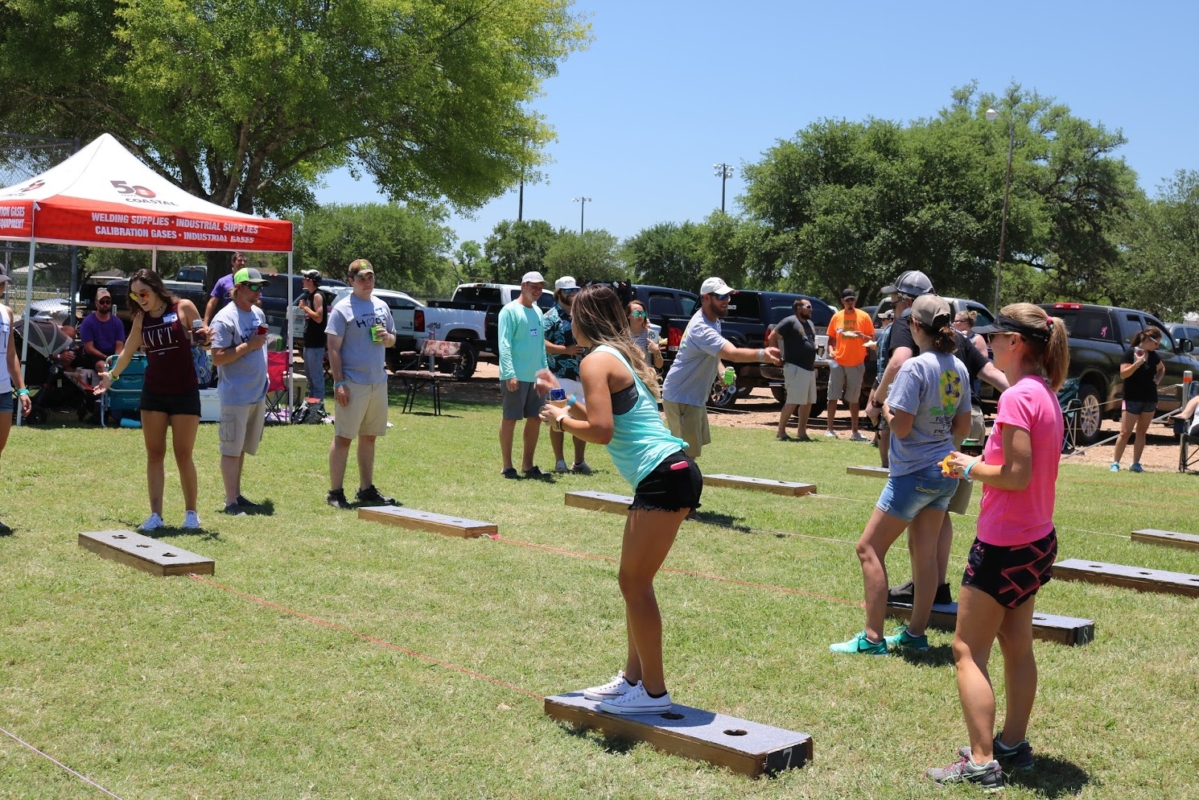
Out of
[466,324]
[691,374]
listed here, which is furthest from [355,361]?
[466,324]

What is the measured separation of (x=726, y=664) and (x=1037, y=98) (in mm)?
72547

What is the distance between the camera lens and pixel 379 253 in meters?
75.8

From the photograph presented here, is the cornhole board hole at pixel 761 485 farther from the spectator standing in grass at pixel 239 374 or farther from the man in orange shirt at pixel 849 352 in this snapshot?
the man in orange shirt at pixel 849 352

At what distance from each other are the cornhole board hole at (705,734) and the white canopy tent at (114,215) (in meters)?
11.1

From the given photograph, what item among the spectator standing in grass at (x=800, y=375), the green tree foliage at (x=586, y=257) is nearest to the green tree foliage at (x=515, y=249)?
the green tree foliage at (x=586, y=257)

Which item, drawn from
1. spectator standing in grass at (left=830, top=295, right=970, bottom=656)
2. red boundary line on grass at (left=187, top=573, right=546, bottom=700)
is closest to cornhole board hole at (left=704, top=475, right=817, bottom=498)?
spectator standing in grass at (left=830, top=295, right=970, bottom=656)

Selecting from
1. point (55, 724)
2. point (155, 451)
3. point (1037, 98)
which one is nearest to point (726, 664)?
point (55, 724)

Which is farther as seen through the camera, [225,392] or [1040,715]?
[225,392]

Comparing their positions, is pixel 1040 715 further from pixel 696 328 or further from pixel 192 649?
pixel 696 328

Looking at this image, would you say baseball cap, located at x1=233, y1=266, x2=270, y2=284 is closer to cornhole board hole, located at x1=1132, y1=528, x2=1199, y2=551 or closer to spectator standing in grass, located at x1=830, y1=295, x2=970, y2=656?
spectator standing in grass, located at x1=830, y1=295, x2=970, y2=656

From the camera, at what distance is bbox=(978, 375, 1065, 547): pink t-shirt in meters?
4.02

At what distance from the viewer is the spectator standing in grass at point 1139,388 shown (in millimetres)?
13945

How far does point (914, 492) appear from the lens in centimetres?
557

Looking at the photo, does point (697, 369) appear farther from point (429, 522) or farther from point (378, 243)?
point (378, 243)
